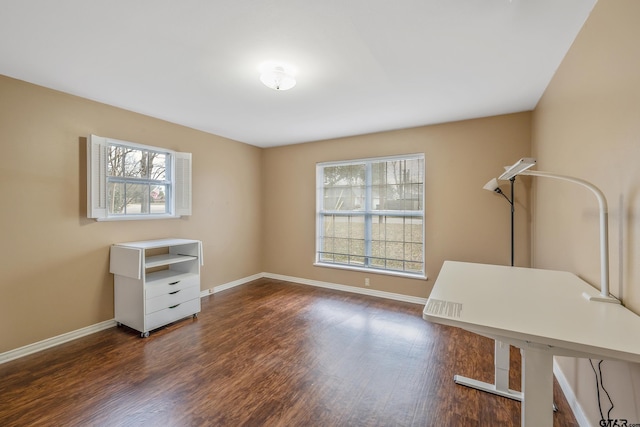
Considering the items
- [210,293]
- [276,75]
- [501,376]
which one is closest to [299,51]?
[276,75]

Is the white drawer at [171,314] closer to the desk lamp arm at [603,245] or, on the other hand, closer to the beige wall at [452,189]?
the beige wall at [452,189]

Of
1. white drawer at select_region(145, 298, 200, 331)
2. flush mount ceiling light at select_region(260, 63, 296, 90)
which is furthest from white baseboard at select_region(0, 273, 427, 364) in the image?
flush mount ceiling light at select_region(260, 63, 296, 90)

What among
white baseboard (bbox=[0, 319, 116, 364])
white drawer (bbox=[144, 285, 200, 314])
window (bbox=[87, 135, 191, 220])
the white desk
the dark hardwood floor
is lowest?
the dark hardwood floor

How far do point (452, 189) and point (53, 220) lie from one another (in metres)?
4.51

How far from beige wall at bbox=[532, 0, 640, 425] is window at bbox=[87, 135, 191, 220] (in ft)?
13.3

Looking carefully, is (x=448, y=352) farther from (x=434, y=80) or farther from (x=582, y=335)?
(x=434, y=80)

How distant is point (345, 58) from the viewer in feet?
7.03

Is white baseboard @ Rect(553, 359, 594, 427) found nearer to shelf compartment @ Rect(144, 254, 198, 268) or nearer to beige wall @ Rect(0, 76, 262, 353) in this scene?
shelf compartment @ Rect(144, 254, 198, 268)

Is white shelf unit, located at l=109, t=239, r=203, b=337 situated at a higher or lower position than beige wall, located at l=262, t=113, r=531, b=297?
lower

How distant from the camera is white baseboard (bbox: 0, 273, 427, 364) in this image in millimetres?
2482

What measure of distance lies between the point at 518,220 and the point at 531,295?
7.26ft

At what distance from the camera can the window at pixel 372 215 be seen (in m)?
3.96

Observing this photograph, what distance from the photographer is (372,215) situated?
4.29 m

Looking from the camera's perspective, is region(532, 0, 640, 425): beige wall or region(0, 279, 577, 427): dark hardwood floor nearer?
region(532, 0, 640, 425): beige wall
